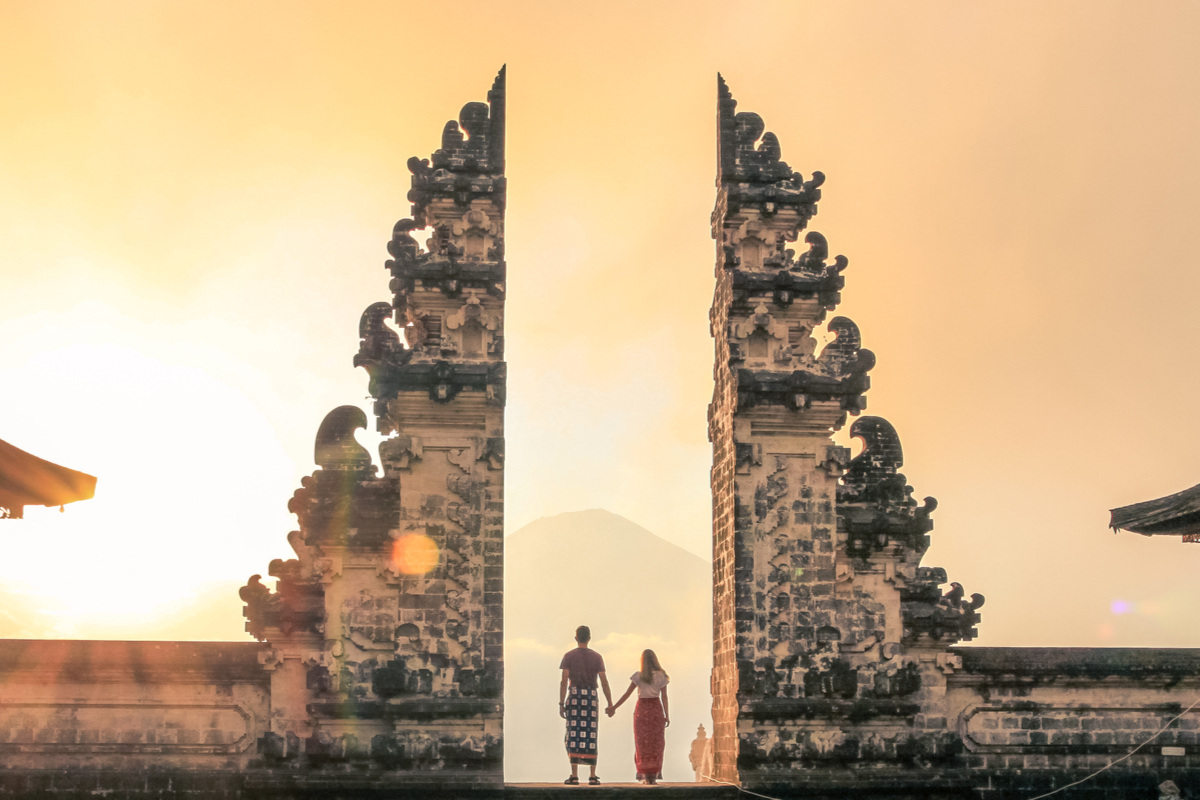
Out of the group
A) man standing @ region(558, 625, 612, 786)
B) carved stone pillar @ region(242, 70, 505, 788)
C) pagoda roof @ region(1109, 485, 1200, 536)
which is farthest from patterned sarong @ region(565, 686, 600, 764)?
pagoda roof @ region(1109, 485, 1200, 536)

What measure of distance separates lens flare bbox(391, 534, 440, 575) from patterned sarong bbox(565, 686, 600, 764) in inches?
81.0

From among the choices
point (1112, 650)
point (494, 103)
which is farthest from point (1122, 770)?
point (494, 103)

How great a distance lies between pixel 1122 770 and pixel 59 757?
11.1 m

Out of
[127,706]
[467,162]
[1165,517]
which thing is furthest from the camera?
[467,162]

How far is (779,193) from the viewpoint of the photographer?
1542 cm

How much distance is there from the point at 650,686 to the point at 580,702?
0.81m

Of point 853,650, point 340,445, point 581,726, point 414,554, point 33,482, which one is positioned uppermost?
point 340,445

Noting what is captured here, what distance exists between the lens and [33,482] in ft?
38.5

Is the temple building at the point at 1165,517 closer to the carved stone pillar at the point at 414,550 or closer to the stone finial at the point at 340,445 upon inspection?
the carved stone pillar at the point at 414,550

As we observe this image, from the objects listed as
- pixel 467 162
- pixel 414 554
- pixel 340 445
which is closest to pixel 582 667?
pixel 414 554

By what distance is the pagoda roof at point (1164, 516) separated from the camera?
13.2 metres

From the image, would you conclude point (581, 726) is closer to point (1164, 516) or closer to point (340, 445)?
point (340, 445)

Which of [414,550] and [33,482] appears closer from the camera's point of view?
[33,482]

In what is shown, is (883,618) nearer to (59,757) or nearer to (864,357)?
(864,357)
